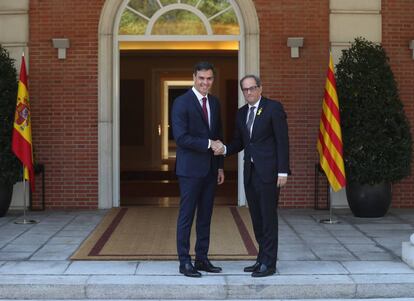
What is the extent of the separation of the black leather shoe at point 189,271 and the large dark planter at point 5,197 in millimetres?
4312

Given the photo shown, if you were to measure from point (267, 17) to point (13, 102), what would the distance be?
405 cm

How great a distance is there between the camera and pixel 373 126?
8.71m

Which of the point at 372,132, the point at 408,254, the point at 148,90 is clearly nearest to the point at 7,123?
the point at 372,132

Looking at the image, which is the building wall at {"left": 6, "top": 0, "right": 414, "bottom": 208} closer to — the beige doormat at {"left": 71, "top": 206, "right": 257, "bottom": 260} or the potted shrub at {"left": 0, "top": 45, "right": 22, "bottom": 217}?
the potted shrub at {"left": 0, "top": 45, "right": 22, "bottom": 217}

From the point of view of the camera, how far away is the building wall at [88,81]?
31.9ft

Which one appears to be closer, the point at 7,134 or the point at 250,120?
the point at 250,120

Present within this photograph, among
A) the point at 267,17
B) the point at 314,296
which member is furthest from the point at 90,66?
the point at 314,296

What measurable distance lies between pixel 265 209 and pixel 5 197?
4.89m

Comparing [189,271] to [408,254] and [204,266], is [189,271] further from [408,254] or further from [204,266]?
[408,254]

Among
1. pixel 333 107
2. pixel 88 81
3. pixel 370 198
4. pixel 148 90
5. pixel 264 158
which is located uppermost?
pixel 148 90

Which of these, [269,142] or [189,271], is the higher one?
[269,142]

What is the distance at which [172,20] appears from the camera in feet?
32.9

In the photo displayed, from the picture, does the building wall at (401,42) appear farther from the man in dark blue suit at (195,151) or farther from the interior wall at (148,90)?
the interior wall at (148,90)

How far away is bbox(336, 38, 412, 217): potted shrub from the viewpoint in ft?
28.6
